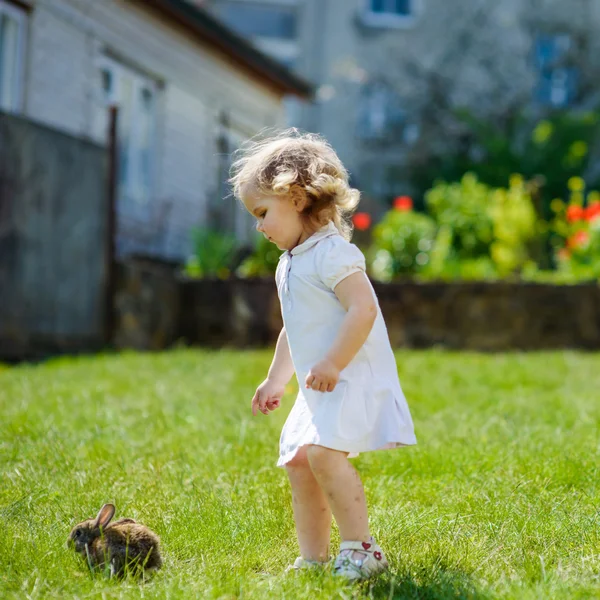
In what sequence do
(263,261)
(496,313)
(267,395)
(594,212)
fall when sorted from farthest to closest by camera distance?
1. (594,212)
2. (263,261)
3. (496,313)
4. (267,395)

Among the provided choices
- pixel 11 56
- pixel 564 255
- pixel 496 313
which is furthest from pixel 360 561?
pixel 564 255

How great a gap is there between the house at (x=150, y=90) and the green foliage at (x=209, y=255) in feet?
2.48

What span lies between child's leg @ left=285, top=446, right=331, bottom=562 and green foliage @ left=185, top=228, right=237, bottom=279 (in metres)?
7.74

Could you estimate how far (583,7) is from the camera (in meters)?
22.0

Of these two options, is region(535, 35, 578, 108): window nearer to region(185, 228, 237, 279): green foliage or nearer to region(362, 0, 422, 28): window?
region(362, 0, 422, 28): window

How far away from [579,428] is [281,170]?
2347 mm

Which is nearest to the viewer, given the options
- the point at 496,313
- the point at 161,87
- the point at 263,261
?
the point at 496,313

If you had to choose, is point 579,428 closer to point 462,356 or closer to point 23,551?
point 23,551

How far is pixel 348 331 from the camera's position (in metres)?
2.47

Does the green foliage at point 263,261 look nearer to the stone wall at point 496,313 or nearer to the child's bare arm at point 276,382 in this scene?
the stone wall at point 496,313

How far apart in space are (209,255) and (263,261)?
0.76m

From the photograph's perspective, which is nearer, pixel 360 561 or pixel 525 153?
pixel 360 561

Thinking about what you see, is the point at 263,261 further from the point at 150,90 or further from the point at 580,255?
the point at 580,255

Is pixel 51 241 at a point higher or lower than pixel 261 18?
lower
